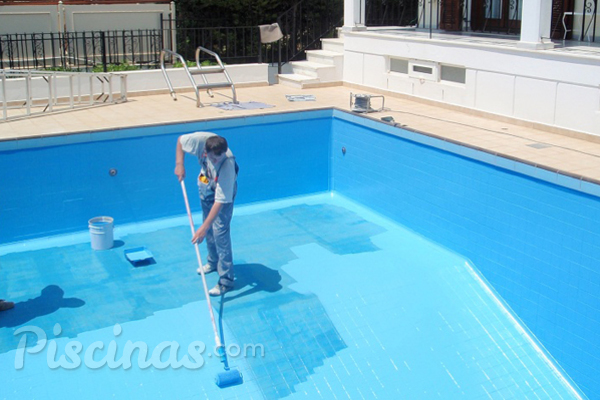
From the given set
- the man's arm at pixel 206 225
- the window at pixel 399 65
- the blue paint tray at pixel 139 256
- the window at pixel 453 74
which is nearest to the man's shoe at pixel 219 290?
the man's arm at pixel 206 225

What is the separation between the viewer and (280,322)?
735 centimetres

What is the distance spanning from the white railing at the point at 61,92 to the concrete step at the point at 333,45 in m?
4.48

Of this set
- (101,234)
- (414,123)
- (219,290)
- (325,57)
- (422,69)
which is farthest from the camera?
(325,57)

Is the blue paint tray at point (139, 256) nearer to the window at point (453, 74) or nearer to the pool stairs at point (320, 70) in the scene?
the window at point (453, 74)

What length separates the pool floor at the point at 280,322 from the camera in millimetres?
6488

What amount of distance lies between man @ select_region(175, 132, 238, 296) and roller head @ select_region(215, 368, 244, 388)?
126cm

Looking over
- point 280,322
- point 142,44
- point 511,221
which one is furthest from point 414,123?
point 142,44

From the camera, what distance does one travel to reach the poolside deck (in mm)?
8398

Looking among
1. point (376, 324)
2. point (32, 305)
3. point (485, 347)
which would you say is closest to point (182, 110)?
point (32, 305)

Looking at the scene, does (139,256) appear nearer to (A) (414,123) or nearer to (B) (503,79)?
(A) (414,123)

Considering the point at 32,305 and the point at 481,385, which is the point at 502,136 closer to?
the point at 481,385

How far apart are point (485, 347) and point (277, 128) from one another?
5.02m

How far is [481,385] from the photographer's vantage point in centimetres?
676

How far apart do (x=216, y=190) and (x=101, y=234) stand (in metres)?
2.54
